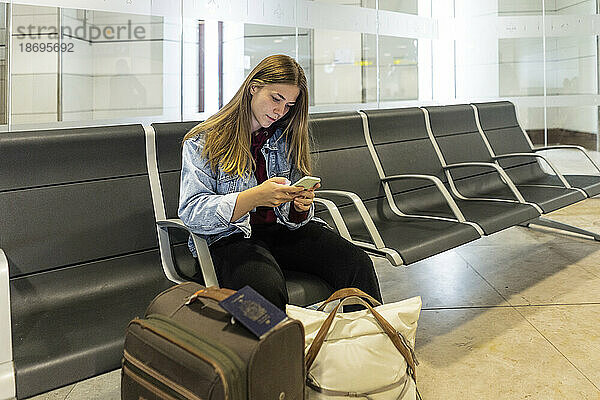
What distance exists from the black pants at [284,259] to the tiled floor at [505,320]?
53cm

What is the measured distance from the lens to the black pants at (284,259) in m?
1.97

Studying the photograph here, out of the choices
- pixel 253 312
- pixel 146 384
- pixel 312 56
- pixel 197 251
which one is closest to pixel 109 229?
pixel 197 251

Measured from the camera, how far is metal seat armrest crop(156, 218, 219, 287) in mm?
Answer: 2105

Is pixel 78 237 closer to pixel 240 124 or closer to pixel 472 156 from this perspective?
pixel 240 124

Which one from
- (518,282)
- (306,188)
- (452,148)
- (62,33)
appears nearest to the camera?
(306,188)

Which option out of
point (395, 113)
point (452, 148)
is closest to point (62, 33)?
point (395, 113)

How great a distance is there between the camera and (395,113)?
365 centimetres

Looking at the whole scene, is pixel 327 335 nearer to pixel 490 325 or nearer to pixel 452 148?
pixel 490 325

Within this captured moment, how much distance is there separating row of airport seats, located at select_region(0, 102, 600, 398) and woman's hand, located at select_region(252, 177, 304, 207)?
305 millimetres

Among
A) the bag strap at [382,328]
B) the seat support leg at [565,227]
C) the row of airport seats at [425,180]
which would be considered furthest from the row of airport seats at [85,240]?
the seat support leg at [565,227]

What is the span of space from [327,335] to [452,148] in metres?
2.56

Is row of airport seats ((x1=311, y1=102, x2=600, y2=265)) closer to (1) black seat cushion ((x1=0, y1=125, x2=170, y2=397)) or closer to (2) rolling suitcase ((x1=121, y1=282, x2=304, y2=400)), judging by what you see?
(1) black seat cushion ((x1=0, y1=125, x2=170, y2=397))

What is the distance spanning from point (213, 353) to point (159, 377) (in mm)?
192

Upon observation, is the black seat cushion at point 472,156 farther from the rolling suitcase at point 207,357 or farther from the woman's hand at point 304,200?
the rolling suitcase at point 207,357
